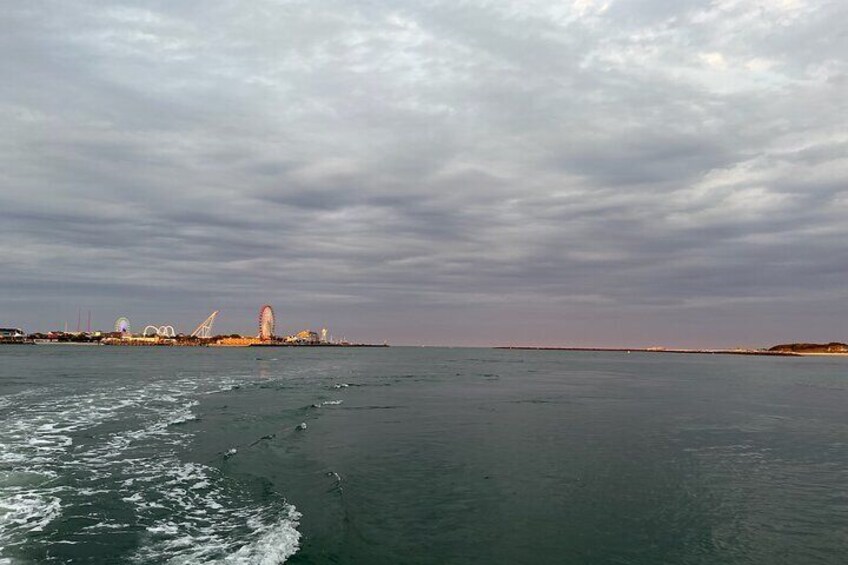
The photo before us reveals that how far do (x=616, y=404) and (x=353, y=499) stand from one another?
36.6 m

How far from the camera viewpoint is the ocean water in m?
14.9

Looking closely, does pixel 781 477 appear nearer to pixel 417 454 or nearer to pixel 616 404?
pixel 417 454

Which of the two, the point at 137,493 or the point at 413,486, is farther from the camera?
the point at 413,486

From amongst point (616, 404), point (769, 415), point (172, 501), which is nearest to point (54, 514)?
point (172, 501)

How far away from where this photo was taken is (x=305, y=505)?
18.5m

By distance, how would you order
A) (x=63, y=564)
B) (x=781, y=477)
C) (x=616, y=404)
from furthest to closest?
(x=616, y=404) < (x=781, y=477) < (x=63, y=564)

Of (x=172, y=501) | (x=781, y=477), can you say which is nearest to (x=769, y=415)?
(x=781, y=477)

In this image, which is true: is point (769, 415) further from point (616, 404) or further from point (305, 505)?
point (305, 505)

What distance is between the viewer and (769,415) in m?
44.2

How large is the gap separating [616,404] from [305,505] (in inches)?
1493

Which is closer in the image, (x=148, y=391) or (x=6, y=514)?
(x=6, y=514)

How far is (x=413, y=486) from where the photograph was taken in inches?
813

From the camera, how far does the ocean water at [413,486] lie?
14930 mm

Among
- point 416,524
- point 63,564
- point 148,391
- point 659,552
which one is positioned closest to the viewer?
point 63,564
